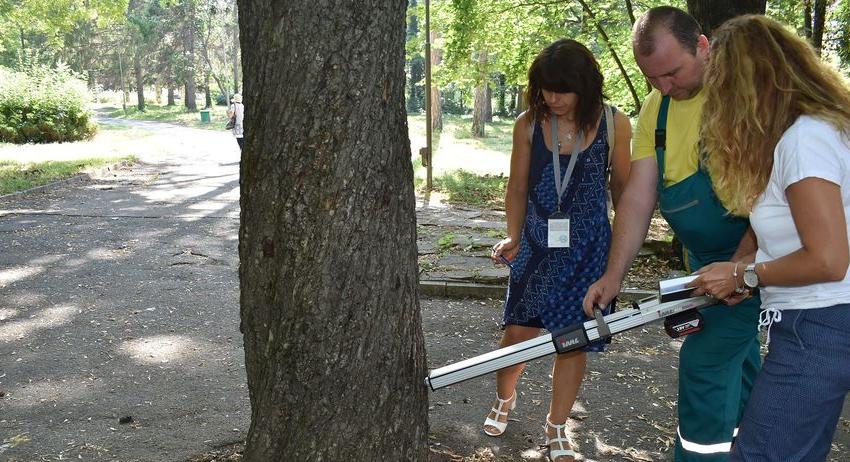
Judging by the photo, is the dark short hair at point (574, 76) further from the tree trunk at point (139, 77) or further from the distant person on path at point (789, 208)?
the tree trunk at point (139, 77)

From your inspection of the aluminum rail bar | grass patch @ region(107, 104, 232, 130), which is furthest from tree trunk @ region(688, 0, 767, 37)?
grass patch @ region(107, 104, 232, 130)

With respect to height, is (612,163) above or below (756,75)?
below

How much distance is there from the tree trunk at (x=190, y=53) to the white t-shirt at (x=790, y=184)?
56.2 metres

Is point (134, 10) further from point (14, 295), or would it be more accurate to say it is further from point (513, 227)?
point (513, 227)

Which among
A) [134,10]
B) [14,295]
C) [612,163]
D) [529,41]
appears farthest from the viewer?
[134,10]

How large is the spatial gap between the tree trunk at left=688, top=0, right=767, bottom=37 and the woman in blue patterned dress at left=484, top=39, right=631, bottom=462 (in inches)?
143

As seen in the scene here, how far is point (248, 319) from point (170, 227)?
25.0 ft

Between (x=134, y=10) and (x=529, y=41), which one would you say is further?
(x=134, y=10)

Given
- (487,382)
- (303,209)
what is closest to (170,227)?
(487,382)

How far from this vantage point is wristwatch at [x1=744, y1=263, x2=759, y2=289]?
7.39ft

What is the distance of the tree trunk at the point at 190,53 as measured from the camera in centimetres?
5534

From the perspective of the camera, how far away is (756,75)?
7.20ft

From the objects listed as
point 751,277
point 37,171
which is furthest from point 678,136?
point 37,171

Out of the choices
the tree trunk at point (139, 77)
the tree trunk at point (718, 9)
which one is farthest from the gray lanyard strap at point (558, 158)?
the tree trunk at point (139, 77)
